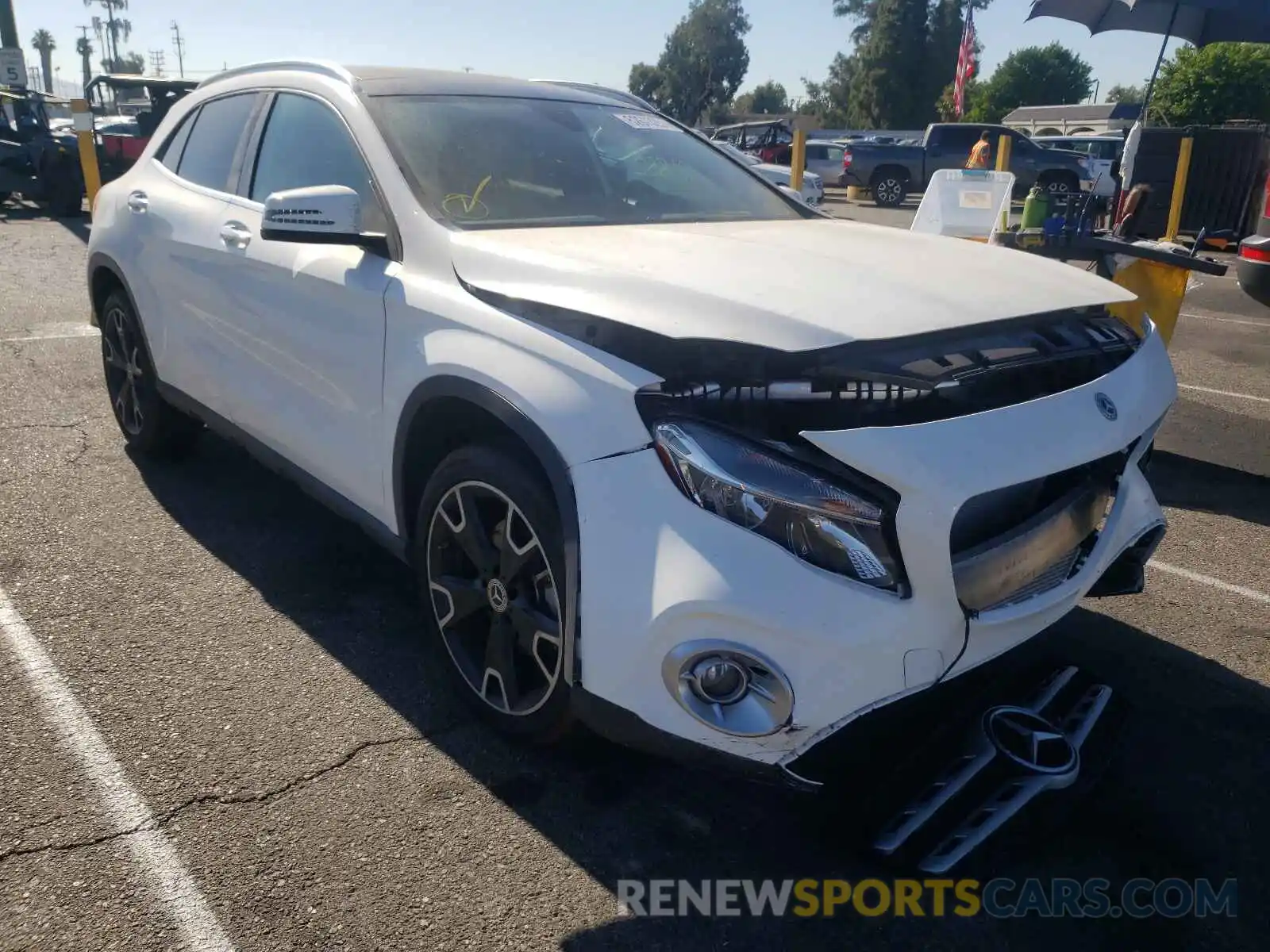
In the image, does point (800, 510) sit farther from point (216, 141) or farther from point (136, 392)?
point (136, 392)

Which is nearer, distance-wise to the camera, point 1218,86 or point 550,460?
point 550,460

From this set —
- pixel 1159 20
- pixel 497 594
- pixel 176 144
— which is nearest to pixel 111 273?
pixel 176 144

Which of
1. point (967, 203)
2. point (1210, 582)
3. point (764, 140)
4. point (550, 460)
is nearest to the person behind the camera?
point (550, 460)

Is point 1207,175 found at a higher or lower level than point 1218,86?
lower

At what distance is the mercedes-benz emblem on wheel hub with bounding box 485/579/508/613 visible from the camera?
2543 mm

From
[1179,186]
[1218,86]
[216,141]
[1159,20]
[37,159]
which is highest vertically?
[1218,86]

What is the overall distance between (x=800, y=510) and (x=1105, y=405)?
2.98 ft

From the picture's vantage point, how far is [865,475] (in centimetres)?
199

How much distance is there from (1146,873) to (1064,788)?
28 centimetres

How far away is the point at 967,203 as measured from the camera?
6.23m

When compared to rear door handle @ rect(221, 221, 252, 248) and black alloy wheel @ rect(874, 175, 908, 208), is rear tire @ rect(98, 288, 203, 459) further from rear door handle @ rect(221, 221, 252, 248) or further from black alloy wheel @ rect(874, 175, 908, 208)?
black alloy wheel @ rect(874, 175, 908, 208)

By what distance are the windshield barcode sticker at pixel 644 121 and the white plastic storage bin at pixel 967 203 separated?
105 inches

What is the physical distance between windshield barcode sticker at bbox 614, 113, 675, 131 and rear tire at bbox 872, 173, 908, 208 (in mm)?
22659

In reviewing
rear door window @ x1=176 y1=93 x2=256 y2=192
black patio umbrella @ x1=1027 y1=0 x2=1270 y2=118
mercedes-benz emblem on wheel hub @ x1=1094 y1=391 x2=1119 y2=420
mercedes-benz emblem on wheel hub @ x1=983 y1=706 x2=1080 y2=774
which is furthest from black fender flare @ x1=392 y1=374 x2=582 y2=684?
black patio umbrella @ x1=1027 y1=0 x2=1270 y2=118
